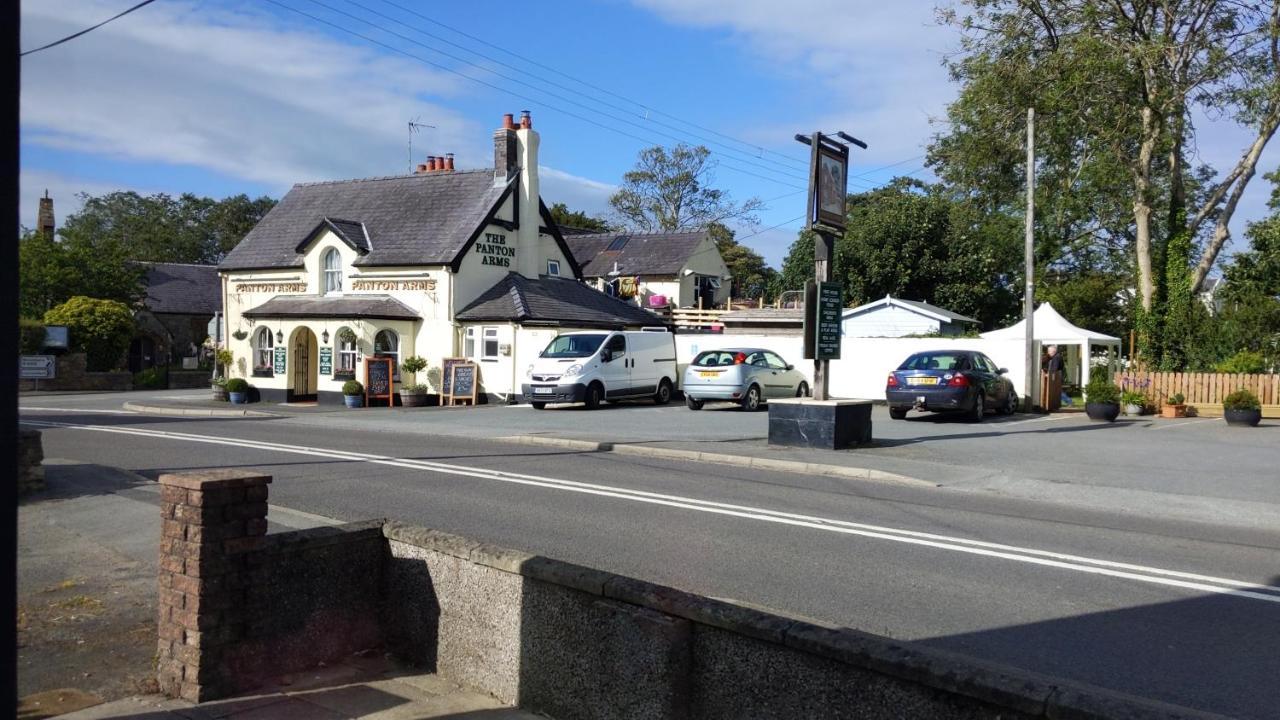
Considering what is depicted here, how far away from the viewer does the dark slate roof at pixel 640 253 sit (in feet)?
160

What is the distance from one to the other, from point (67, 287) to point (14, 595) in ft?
164

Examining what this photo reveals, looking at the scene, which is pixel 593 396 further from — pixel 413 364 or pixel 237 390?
pixel 237 390

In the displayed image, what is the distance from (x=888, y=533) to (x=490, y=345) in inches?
856

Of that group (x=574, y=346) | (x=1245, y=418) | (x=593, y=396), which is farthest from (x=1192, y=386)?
(x=574, y=346)

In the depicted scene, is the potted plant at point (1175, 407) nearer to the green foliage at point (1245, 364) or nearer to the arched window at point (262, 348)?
the green foliage at point (1245, 364)

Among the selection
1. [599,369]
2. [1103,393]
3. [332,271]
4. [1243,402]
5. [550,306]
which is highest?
[332,271]

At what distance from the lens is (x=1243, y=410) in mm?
20984

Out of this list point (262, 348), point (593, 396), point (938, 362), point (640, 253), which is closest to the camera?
point (938, 362)

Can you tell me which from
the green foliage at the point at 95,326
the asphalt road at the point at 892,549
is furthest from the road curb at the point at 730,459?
the green foliage at the point at 95,326

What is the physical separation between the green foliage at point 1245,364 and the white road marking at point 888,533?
791 inches

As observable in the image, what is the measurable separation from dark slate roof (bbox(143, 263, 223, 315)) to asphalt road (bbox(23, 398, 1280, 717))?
41.2 meters

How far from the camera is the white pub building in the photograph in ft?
97.8

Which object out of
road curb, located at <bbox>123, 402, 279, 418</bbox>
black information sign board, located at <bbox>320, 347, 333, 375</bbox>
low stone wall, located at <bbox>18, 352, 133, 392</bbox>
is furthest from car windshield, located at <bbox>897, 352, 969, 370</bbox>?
low stone wall, located at <bbox>18, 352, 133, 392</bbox>

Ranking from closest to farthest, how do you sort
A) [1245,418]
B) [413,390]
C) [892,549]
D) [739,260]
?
[892,549]
[1245,418]
[413,390]
[739,260]
